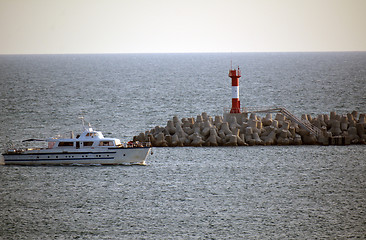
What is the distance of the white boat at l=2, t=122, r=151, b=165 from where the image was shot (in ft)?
169

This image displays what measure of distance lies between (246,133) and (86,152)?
13.6 m

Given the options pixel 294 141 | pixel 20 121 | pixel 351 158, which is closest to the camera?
pixel 351 158

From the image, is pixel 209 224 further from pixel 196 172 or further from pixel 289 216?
pixel 196 172

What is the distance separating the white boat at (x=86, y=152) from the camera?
51594mm

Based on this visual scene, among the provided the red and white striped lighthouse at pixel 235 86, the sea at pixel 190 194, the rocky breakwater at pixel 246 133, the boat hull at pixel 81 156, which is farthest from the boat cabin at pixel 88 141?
the red and white striped lighthouse at pixel 235 86

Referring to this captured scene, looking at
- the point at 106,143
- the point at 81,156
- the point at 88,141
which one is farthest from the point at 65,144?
the point at 106,143

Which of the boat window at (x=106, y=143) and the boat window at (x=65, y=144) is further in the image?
the boat window at (x=65, y=144)

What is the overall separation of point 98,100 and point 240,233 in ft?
222

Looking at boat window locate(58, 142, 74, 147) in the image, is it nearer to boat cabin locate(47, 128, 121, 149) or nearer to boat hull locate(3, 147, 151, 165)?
boat cabin locate(47, 128, 121, 149)

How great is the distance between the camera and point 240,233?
37.2 m

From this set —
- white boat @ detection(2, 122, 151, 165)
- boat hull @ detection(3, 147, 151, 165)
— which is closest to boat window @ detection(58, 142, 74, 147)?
white boat @ detection(2, 122, 151, 165)

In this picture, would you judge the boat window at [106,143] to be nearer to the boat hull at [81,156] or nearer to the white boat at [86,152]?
the white boat at [86,152]

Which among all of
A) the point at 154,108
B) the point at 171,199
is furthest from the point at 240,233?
the point at 154,108

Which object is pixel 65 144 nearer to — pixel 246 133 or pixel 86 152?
pixel 86 152
